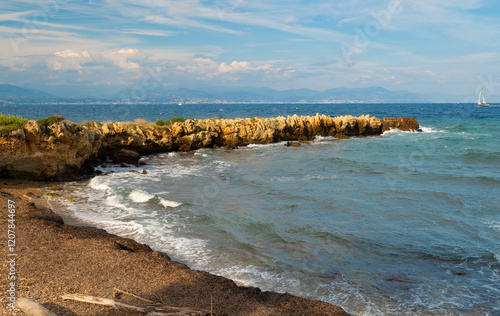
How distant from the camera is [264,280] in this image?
988 cm

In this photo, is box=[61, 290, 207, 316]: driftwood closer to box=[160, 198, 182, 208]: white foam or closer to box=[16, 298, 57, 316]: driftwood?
box=[16, 298, 57, 316]: driftwood

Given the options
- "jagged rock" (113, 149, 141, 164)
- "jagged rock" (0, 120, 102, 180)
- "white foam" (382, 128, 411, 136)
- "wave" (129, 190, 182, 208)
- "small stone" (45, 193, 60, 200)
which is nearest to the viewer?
"wave" (129, 190, 182, 208)

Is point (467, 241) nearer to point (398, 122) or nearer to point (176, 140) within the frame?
point (176, 140)

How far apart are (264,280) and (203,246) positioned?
322cm

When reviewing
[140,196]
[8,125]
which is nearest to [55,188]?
[8,125]

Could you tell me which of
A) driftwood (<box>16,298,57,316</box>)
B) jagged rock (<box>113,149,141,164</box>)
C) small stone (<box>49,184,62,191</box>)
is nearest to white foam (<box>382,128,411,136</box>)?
jagged rock (<box>113,149,141,164</box>)

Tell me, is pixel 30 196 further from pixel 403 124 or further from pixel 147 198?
pixel 403 124

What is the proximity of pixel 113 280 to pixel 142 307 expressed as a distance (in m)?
A: 1.71

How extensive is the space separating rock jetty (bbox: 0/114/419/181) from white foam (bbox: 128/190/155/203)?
6003 mm

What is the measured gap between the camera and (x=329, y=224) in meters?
14.5

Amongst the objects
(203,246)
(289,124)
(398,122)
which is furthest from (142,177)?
(398,122)

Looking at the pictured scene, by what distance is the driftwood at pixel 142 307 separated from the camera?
699 centimetres

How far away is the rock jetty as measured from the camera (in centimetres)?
1997

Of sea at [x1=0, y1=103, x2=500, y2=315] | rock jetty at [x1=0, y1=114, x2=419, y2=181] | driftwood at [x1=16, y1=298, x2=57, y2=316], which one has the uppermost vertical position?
rock jetty at [x1=0, y1=114, x2=419, y2=181]
